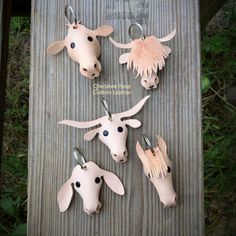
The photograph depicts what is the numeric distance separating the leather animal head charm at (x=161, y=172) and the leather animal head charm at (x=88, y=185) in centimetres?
8

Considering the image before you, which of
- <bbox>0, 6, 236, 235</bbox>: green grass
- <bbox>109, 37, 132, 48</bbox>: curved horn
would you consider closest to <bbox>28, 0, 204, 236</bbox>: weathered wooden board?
<bbox>109, 37, 132, 48</bbox>: curved horn

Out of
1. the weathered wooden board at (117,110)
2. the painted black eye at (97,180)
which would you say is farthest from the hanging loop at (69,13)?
the painted black eye at (97,180)

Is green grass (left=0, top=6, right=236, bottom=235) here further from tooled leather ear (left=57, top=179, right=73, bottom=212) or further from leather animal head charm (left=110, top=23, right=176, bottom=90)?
leather animal head charm (left=110, top=23, right=176, bottom=90)

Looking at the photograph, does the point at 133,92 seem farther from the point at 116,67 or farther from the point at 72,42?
the point at 72,42

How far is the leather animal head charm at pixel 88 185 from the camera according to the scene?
1.00 meters

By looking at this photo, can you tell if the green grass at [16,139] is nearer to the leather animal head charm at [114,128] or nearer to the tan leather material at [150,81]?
the leather animal head charm at [114,128]

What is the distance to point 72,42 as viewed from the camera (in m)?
1.05

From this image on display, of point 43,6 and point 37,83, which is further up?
point 43,6

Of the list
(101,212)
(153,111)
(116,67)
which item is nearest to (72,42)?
(116,67)

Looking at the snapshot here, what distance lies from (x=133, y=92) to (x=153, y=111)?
6cm

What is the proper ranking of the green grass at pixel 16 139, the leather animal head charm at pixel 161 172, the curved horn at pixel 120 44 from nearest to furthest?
the leather animal head charm at pixel 161 172
the curved horn at pixel 120 44
the green grass at pixel 16 139

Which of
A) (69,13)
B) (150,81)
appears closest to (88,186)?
(150,81)

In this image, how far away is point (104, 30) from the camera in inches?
42.9

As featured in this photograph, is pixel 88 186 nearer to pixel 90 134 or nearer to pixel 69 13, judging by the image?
pixel 90 134
